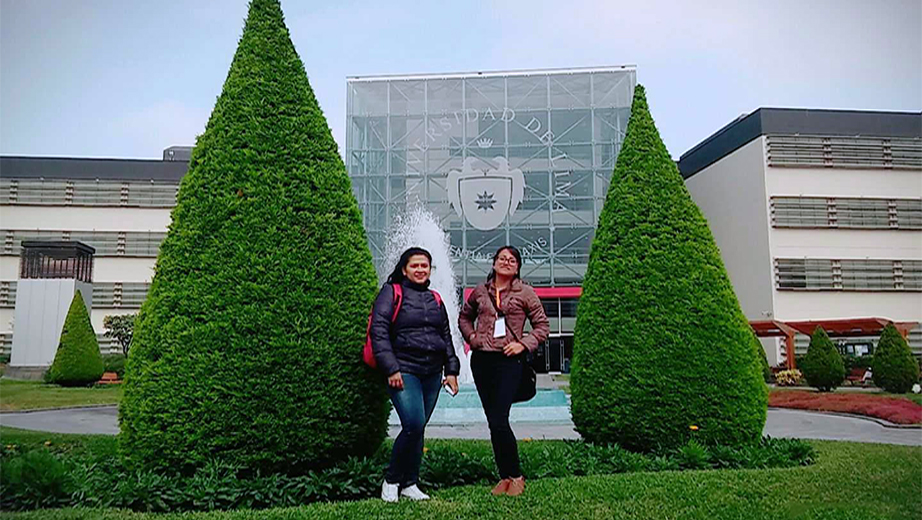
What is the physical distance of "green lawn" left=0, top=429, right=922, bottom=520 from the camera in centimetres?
409

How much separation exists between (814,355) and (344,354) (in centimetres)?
1910

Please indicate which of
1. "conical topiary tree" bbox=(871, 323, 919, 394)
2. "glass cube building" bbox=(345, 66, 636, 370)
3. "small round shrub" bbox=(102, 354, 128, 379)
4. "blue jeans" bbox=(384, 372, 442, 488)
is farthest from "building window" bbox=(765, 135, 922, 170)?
"blue jeans" bbox=(384, 372, 442, 488)

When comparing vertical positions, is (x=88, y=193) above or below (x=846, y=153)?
below

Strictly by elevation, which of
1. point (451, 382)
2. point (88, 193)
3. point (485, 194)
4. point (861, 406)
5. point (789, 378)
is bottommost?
point (789, 378)

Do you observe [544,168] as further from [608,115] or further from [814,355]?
[814,355]

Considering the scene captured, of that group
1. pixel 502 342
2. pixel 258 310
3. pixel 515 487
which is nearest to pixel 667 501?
pixel 515 487

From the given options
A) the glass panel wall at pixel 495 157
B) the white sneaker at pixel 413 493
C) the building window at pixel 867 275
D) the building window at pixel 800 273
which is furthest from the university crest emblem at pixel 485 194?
the white sneaker at pixel 413 493

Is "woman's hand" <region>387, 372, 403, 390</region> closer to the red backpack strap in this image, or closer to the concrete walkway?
the red backpack strap

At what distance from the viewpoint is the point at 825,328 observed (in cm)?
2688

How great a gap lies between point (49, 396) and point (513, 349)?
1710 cm

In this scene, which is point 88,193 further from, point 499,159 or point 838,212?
point 838,212

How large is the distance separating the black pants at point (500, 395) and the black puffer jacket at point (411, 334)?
0.28 metres

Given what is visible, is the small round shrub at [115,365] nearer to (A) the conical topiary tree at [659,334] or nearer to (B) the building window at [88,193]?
(B) the building window at [88,193]

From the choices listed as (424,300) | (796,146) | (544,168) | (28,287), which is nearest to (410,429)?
(424,300)
